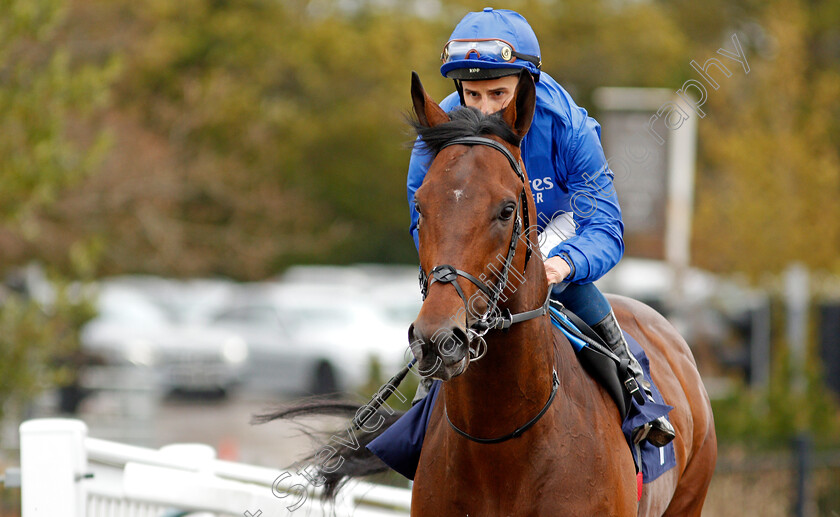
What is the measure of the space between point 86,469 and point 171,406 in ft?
48.7

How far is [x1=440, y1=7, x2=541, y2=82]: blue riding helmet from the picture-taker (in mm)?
3805

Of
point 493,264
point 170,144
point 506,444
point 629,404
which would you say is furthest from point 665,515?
point 170,144

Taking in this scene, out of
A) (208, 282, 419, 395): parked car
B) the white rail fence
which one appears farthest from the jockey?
(208, 282, 419, 395): parked car

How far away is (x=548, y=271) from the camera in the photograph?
11.9 feet

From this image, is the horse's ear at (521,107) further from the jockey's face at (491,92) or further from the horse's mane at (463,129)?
the jockey's face at (491,92)

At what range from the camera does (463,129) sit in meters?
3.37

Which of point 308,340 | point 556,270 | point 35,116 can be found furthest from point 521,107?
point 308,340

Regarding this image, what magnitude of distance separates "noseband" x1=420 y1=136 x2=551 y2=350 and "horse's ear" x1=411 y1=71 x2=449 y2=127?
5.8 inches

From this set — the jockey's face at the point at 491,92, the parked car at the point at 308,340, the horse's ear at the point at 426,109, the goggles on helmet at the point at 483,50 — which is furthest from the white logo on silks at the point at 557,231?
the parked car at the point at 308,340

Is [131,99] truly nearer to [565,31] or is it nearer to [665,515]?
[665,515]

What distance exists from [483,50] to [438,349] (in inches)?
57.0

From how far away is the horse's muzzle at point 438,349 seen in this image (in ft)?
9.29

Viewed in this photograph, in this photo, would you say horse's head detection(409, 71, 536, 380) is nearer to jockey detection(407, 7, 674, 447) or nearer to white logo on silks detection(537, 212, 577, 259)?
jockey detection(407, 7, 674, 447)

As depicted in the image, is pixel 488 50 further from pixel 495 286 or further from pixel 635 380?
pixel 635 380
